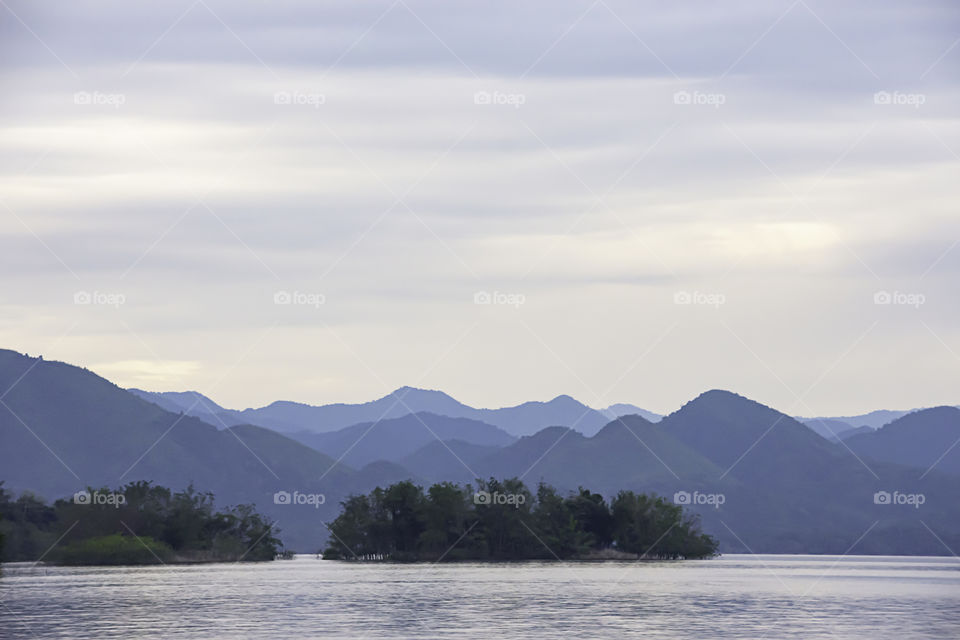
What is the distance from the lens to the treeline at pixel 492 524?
165 metres

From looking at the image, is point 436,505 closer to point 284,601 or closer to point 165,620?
point 284,601

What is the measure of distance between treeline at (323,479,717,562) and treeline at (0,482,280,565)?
1624 centimetres

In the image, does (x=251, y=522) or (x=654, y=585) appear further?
(x=251, y=522)

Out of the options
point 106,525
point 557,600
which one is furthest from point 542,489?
point 557,600

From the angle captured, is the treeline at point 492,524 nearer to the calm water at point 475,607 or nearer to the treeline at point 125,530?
the treeline at point 125,530

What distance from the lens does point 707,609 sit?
233 ft

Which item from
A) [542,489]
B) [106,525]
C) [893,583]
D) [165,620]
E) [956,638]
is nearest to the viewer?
[956,638]

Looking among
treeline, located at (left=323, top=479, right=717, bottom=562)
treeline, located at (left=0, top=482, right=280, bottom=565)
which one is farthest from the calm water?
treeline, located at (left=323, top=479, right=717, bottom=562)

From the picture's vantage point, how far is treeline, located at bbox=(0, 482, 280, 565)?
154 metres

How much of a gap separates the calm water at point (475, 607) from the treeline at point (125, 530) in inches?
1744

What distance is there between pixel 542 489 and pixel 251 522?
43510 millimetres

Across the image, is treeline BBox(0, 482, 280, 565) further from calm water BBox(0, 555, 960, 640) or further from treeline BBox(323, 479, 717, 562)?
calm water BBox(0, 555, 960, 640)

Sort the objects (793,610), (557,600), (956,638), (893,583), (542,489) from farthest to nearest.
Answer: (542,489)
(893,583)
(557,600)
(793,610)
(956,638)

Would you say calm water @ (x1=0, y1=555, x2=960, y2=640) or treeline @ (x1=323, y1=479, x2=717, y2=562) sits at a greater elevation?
treeline @ (x1=323, y1=479, x2=717, y2=562)
